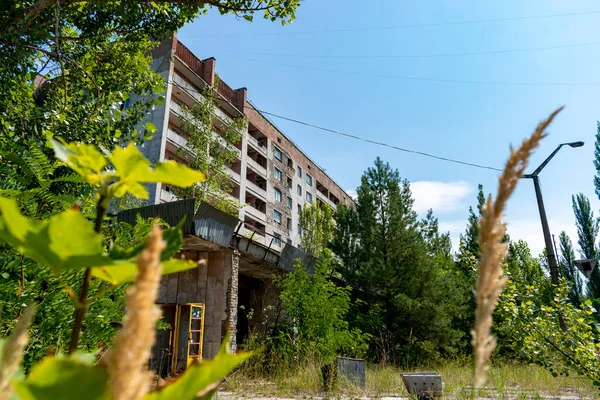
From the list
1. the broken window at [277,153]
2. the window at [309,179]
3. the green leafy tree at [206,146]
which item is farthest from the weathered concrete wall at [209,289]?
the window at [309,179]

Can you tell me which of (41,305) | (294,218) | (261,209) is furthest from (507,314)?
(294,218)

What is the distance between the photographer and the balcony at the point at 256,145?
30.4 m

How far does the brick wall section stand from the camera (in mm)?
30987

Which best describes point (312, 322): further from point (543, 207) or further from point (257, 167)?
point (257, 167)

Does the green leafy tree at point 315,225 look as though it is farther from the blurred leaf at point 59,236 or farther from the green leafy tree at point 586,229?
the blurred leaf at point 59,236

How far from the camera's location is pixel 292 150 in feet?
118

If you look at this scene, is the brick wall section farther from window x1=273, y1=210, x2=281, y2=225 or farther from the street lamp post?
the street lamp post

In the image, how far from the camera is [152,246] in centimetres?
25

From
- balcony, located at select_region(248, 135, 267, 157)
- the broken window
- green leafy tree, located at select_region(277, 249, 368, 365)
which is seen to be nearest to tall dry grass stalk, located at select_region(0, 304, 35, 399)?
green leafy tree, located at select_region(277, 249, 368, 365)

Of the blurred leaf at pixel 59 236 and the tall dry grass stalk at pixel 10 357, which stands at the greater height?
the blurred leaf at pixel 59 236

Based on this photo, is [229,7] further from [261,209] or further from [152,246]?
[261,209]

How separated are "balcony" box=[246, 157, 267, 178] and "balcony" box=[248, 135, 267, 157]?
3.72 ft

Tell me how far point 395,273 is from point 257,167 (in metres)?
17.0

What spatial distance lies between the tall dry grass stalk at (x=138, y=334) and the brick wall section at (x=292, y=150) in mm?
27859
